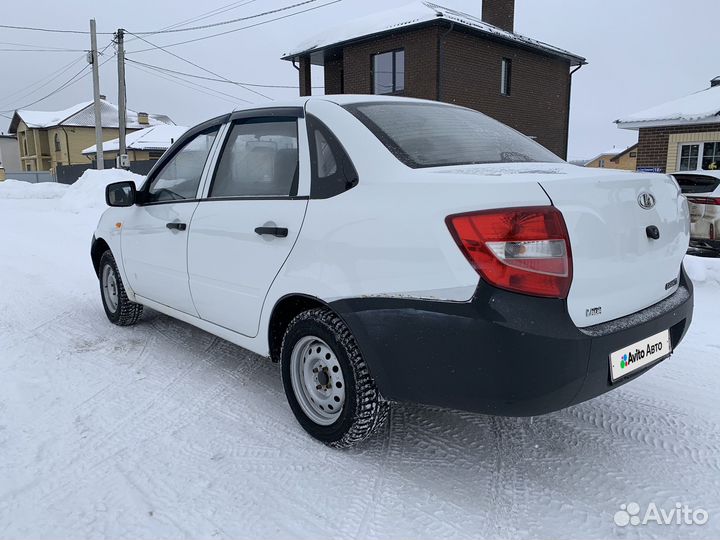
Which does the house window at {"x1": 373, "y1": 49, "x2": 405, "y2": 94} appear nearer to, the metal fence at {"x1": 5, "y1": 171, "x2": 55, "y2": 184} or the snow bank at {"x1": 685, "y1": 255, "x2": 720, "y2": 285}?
the snow bank at {"x1": 685, "y1": 255, "x2": 720, "y2": 285}

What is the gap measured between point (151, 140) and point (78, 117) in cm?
1334

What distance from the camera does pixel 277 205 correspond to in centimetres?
287

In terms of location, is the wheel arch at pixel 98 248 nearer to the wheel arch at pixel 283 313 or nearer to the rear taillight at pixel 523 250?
the wheel arch at pixel 283 313

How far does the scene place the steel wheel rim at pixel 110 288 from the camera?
4.75 meters

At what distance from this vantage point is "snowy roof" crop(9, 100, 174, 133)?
53.0 meters

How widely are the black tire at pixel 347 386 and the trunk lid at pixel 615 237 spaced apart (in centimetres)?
94

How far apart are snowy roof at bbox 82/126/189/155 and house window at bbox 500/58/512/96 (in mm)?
27408

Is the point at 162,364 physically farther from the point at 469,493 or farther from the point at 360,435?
the point at 469,493

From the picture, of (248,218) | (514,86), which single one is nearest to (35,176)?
(514,86)

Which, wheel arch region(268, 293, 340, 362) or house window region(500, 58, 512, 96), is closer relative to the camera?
wheel arch region(268, 293, 340, 362)

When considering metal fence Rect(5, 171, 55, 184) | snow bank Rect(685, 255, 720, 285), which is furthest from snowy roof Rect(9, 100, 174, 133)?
snow bank Rect(685, 255, 720, 285)

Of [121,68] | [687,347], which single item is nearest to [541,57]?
[121,68]

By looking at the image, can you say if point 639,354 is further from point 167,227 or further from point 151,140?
point 151,140

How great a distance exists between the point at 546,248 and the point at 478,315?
34 centimetres
